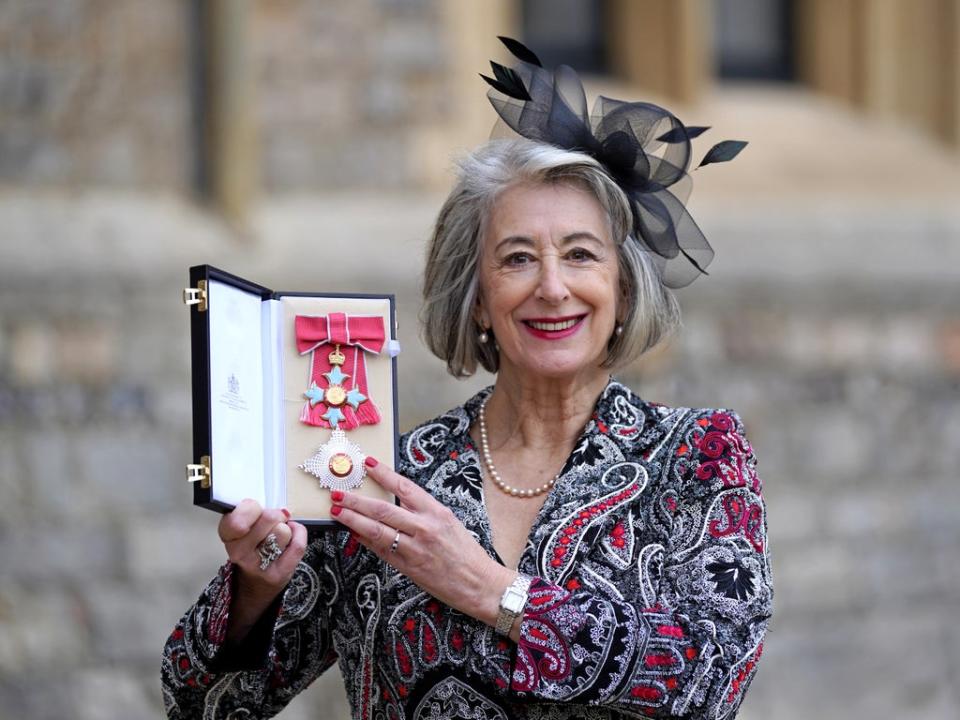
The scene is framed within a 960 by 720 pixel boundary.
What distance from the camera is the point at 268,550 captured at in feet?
8.77

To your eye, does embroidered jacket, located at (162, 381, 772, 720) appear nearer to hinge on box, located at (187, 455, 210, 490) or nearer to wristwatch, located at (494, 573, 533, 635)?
wristwatch, located at (494, 573, 533, 635)

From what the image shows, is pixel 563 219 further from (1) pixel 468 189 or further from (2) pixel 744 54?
(2) pixel 744 54

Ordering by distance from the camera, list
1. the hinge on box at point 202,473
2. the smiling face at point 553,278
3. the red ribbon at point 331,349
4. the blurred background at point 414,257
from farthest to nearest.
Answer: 1. the blurred background at point 414,257
2. the smiling face at point 553,278
3. the red ribbon at point 331,349
4. the hinge on box at point 202,473

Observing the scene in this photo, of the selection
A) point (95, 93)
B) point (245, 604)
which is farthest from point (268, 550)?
point (95, 93)

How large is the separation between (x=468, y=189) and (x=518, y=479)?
469 mm

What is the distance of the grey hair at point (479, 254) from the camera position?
2930mm

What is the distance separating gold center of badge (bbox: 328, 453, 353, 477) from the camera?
271 centimetres

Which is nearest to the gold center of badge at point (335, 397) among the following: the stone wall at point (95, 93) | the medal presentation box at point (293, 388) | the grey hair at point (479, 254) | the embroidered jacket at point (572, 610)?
the medal presentation box at point (293, 388)

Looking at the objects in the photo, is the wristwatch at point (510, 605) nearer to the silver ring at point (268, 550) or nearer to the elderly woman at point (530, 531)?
the elderly woman at point (530, 531)

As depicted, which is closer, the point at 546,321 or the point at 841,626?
the point at 546,321

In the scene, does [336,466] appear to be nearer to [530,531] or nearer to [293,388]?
[293,388]

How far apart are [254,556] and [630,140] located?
0.88 metres

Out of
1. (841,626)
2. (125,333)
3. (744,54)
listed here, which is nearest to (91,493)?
(125,333)

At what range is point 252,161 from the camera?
6.29 m
